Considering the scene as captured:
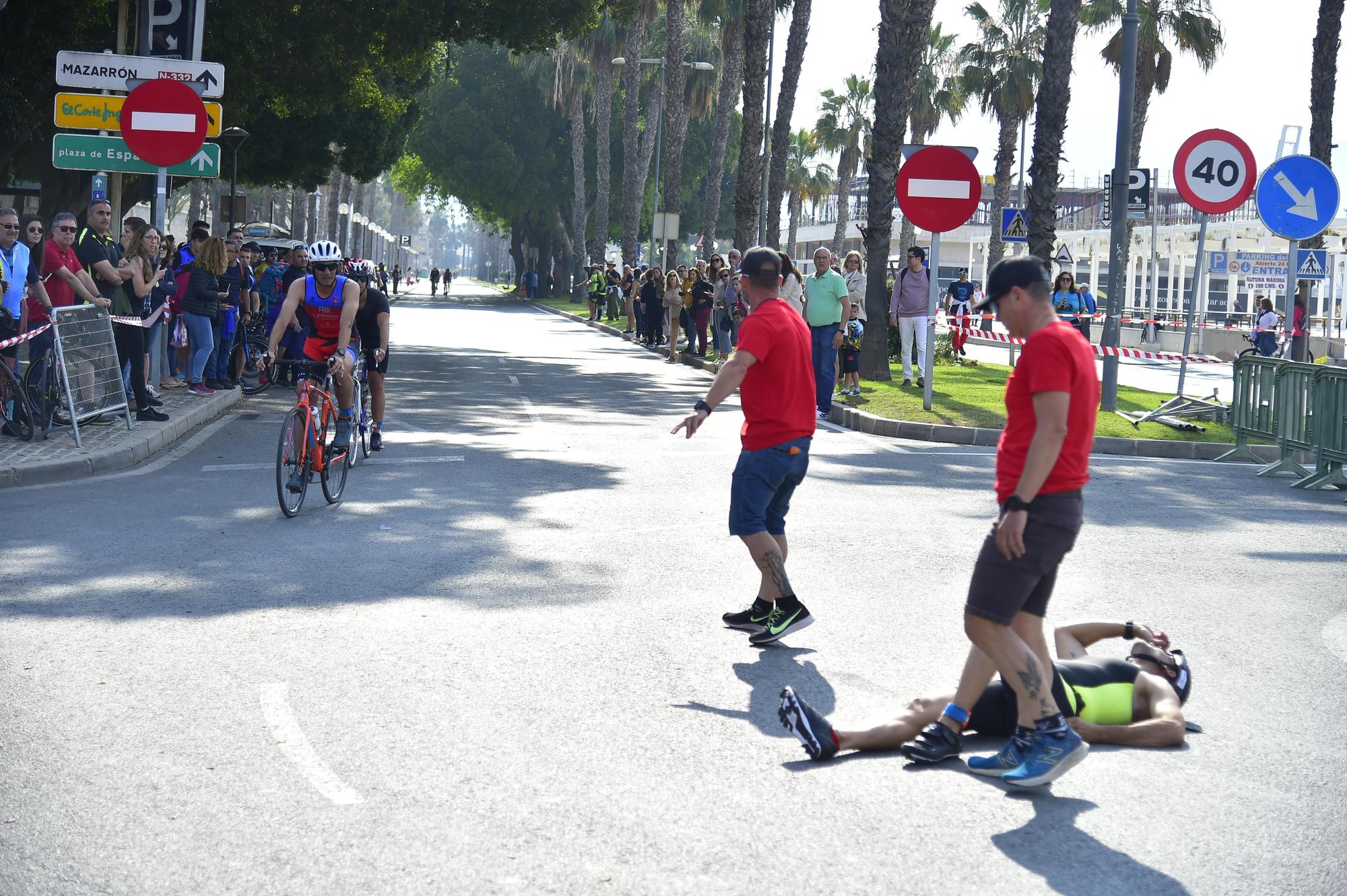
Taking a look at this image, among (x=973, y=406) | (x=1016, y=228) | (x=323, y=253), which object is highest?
(x=1016, y=228)

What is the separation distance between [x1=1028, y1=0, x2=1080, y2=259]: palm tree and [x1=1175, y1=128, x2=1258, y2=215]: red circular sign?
4655 mm

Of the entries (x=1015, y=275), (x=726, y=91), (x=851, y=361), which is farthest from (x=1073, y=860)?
(x=726, y=91)

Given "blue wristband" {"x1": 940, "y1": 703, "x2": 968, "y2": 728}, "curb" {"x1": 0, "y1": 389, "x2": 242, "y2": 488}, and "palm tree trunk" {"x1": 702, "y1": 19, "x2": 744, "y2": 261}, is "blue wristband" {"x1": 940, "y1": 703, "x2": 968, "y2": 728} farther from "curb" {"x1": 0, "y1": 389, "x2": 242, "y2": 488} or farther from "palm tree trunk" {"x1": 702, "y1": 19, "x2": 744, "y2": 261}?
"palm tree trunk" {"x1": 702, "y1": 19, "x2": 744, "y2": 261}

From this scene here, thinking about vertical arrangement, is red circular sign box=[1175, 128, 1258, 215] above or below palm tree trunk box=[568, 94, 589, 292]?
below

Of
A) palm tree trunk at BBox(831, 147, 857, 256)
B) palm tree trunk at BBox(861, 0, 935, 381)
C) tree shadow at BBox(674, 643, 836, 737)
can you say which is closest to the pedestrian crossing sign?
palm tree trunk at BBox(861, 0, 935, 381)

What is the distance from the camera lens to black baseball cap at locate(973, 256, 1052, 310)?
4.88 meters

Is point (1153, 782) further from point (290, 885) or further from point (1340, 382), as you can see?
point (1340, 382)

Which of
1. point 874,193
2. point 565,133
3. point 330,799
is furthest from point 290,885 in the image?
point 565,133

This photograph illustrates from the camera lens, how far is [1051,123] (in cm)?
2155

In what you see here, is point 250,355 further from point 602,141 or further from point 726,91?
point 602,141

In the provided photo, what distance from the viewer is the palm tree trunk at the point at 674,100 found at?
4281 cm

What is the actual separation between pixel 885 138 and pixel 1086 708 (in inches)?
716

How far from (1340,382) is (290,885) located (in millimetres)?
11390

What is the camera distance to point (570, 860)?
14.0ft
